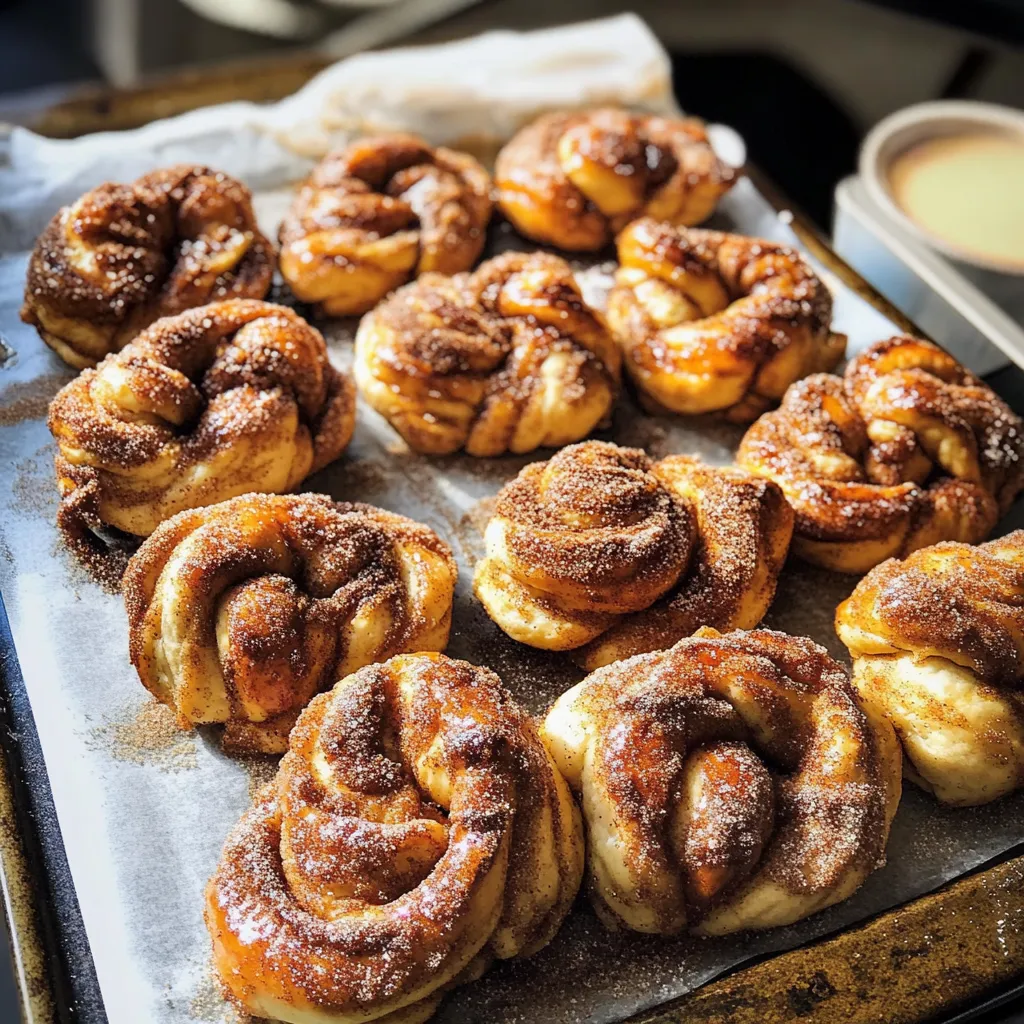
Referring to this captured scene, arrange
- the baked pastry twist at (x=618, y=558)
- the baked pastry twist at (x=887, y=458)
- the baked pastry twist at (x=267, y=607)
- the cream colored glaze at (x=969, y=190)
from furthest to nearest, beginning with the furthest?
the cream colored glaze at (x=969, y=190), the baked pastry twist at (x=887, y=458), the baked pastry twist at (x=618, y=558), the baked pastry twist at (x=267, y=607)

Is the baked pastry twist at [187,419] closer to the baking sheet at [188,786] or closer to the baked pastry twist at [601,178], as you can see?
the baking sheet at [188,786]

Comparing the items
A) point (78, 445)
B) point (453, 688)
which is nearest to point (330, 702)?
point (453, 688)

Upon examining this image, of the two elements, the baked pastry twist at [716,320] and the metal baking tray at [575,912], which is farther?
the baked pastry twist at [716,320]

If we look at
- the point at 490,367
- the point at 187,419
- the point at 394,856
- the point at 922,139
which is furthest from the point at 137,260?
the point at 922,139

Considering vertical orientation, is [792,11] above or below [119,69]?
above

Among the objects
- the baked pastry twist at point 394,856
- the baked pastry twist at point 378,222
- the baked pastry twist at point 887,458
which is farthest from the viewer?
the baked pastry twist at point 378,222

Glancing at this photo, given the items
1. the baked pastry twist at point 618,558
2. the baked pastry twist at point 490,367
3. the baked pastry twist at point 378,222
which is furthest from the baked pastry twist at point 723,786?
the baked pastry twist at point 378,222

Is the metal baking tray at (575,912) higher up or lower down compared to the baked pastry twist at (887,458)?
lower down

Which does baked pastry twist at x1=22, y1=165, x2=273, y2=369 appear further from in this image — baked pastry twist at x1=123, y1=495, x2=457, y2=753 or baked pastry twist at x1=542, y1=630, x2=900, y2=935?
baked pastry twist at x1=542, y1=630, x2=900, y2=935

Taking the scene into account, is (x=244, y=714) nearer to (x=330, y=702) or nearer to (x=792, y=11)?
(x=330, y=702)
